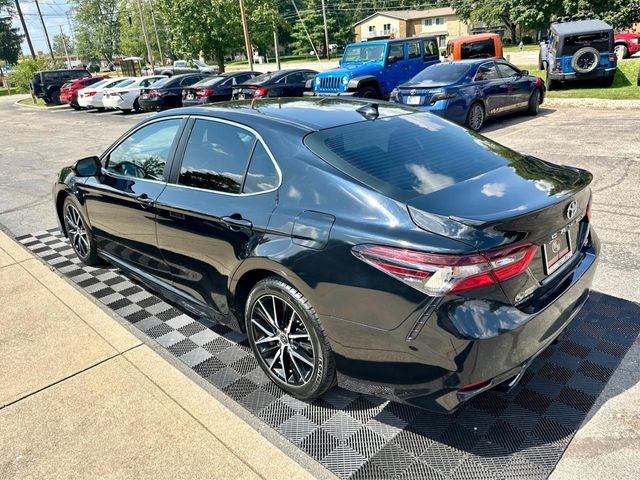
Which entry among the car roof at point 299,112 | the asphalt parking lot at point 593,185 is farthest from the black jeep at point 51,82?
the car roof at point 299,112

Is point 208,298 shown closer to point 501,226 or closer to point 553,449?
point 501,226

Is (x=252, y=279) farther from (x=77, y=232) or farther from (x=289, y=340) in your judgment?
(x=77, y=232)

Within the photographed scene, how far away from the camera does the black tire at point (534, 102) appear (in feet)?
40.4

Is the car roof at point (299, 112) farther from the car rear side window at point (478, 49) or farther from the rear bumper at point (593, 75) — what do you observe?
the car rear side window at point (478, 49)

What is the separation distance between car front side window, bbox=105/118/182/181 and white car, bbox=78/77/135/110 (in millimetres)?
22028

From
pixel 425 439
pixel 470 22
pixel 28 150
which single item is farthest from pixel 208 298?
pixel 470 22

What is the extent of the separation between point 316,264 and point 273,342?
2.38 ft

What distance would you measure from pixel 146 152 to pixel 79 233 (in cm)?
164

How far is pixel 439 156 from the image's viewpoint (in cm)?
300

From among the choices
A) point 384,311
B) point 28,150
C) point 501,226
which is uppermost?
point 501,226

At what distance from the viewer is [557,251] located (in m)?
2.58

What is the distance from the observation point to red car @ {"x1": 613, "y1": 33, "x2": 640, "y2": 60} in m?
24.3

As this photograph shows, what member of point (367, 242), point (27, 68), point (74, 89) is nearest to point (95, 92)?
point (74, 89)

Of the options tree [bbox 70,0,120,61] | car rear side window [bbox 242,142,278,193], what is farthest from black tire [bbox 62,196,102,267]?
tree [bbox 70,0,120,61]
